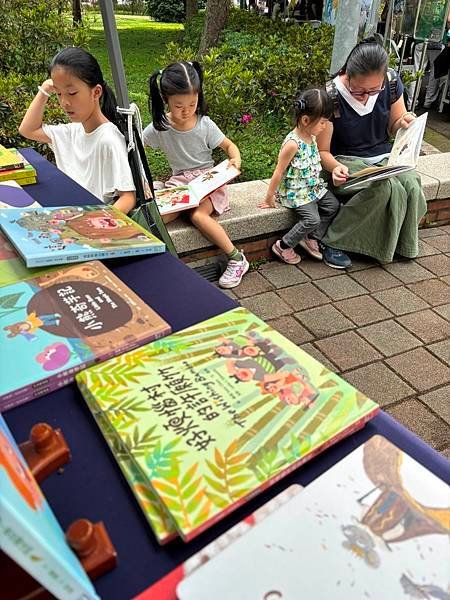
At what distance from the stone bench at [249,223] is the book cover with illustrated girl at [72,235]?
52.3 inches

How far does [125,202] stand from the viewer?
2.20 metres

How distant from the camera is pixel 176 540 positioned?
0.73 meters

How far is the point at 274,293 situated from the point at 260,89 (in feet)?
7.57

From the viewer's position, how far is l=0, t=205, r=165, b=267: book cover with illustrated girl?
136 cm

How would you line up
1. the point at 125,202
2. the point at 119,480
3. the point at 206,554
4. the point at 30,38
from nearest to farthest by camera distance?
the point at 206,554 < the point at 119,480 < the point at 125,202 < the point at 30,38

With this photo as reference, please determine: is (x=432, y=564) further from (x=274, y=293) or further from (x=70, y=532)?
(x=274, y=293)

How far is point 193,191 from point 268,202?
63cm

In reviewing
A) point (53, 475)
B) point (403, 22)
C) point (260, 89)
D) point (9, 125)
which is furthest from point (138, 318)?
point (403, 22)

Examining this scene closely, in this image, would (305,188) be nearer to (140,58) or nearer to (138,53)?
(140,58)

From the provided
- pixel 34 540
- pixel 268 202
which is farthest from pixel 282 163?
pixel 34 540

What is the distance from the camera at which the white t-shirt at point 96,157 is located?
2207mm

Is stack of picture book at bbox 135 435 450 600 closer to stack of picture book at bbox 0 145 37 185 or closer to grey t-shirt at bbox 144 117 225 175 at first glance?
stack of picture book at bbox 0 145 37 185

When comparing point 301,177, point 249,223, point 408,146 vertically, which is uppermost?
point 408,146

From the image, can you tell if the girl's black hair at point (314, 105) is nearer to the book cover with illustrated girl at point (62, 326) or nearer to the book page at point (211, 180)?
the book page at point (211, 180)
